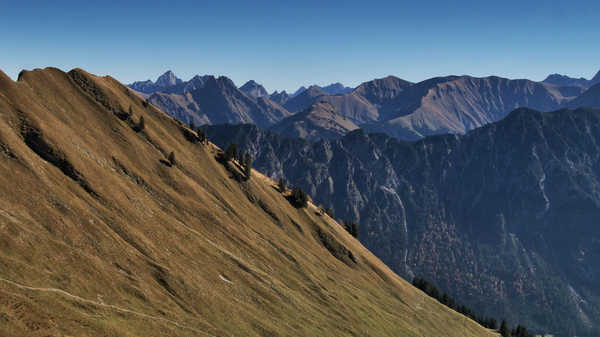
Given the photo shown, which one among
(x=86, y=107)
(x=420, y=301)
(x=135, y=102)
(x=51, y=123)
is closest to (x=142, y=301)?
(x=51, y=123)

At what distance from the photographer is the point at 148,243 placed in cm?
9512

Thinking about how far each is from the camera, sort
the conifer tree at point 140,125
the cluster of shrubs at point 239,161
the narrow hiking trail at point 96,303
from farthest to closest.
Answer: the cluster of shrubs at point 239,161 < the conifer tree at point 140,125 < the narrow hiking trail at point 96,303

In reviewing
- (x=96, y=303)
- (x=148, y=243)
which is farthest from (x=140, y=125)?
(x=96, y=303)

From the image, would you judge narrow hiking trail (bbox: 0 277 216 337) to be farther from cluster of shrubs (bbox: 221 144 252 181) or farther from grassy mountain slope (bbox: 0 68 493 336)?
cluster of shrubs (bbox: 221 144 252 181)

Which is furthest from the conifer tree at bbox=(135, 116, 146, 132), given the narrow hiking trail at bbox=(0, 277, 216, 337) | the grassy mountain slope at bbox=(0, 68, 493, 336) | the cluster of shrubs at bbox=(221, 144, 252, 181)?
the narrow hiking trail at bbox=(0, 277, 216, 337)

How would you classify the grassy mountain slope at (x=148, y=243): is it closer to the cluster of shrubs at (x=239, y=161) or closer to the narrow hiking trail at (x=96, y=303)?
the narrow hiking trail at (x=96, y=303)

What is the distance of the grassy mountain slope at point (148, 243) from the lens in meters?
66.4

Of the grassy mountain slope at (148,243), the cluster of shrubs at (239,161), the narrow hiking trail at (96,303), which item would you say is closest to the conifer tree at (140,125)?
the grassy mountain slope at (148,243)

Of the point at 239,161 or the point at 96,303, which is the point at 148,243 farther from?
the point at 239,161

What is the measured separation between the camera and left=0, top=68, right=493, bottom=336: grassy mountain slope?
2616 inches

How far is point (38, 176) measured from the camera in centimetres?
8500

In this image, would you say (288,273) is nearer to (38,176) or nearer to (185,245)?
(185,245)

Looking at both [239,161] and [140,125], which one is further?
[239,161]

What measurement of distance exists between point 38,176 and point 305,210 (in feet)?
422
